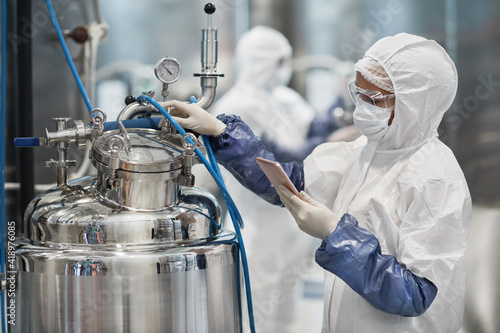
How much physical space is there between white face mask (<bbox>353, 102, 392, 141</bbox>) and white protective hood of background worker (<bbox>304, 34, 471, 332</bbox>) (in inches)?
0.9

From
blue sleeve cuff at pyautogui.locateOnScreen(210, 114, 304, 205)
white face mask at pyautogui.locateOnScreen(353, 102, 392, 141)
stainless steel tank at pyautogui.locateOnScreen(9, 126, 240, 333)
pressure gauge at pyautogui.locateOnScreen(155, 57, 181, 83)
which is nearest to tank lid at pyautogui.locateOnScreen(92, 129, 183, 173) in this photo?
stainless steel tank at pyautogui.locateOnScreen(9, 126, 240, 333)

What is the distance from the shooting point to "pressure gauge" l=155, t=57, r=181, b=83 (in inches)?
51.2

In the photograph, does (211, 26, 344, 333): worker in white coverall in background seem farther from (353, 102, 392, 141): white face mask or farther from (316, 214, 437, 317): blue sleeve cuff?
(316, 214, 437, 317): blue sleeve cuff

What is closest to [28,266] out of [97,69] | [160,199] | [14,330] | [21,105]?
[14,330]

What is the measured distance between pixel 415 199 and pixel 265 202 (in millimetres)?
1426

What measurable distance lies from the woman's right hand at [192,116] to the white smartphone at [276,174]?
224 mm

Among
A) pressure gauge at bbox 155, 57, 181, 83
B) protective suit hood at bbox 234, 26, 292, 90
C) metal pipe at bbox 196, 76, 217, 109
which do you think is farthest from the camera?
protective suit hood at bbox 234, 26, 292, 90

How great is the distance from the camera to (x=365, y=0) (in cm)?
253

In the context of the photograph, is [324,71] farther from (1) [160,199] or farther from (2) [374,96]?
(1) [160,199]

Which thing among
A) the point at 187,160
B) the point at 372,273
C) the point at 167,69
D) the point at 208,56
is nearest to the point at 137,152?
the point at 187,160

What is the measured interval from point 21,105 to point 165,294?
136 centimetres

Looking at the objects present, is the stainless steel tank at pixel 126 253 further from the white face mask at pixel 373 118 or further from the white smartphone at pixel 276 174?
the white face mask at pixel 373 118

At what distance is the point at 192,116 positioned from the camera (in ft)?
4.63

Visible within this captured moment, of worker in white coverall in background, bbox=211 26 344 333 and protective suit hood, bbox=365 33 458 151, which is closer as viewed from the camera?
protective suit hood, bbox=365 33 458 151
